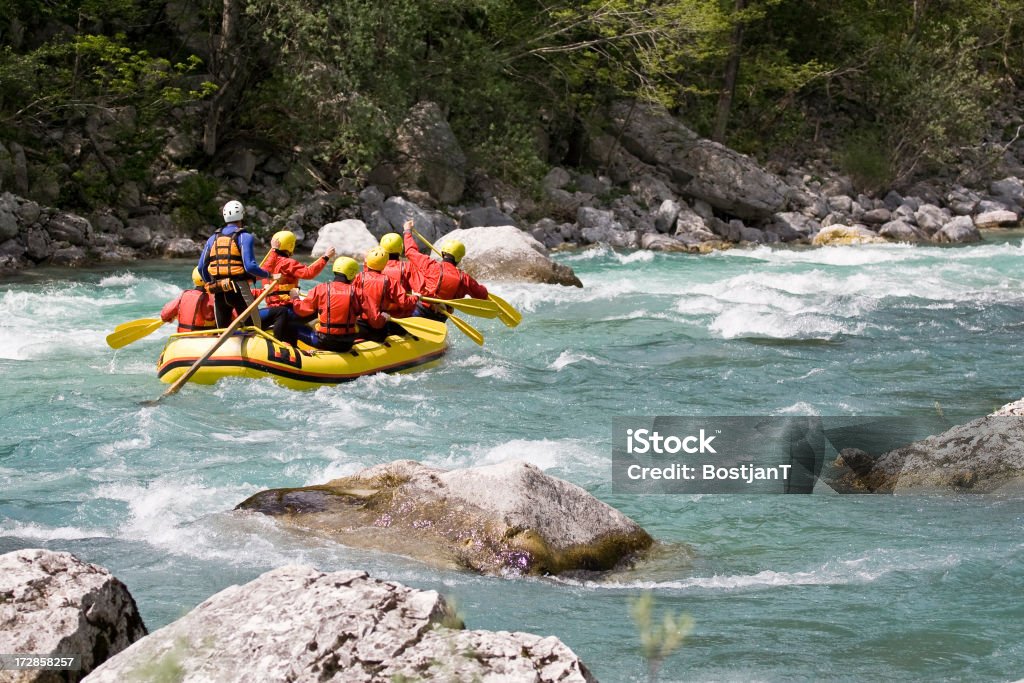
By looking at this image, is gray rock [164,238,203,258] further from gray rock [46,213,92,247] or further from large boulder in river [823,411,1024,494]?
large boulder in river [823,411,1024,494]

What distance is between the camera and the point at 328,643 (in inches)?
98.8

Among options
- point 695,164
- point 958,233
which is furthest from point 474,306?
point 958,233

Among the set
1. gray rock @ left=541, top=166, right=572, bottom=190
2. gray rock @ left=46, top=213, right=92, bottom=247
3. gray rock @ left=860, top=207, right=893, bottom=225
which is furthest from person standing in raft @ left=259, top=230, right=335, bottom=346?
gray rock @ left=860, top=207, right=893, bottom=225

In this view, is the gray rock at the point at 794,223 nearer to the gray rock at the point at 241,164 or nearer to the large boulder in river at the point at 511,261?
the large boulder in river at the point at 511,261

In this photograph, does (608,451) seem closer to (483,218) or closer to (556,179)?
(483,218)

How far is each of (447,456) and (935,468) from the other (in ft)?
8.99

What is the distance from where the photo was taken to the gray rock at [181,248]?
16234mm

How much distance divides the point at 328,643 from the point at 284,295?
23.0 feet

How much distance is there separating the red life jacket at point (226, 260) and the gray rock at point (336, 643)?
20.4ft

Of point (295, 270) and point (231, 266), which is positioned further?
point (295, 270)

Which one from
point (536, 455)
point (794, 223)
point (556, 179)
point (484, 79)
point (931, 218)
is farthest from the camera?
point (931, 218)

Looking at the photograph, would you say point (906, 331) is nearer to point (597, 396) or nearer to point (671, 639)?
point (597, 396)

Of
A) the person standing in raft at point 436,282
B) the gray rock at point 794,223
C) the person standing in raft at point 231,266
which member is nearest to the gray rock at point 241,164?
the person standing in raft at point 436,282

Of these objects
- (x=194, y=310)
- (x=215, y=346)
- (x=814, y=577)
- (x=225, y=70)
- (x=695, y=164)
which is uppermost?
(x=225, y=70)
